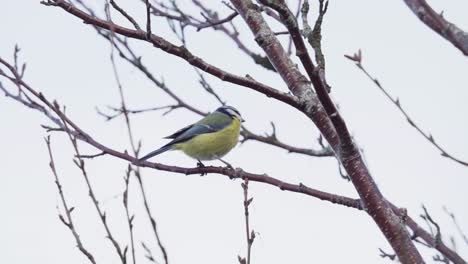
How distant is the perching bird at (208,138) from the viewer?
6.47 meters

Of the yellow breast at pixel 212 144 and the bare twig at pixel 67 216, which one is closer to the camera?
the bare twig at pixel 67 216

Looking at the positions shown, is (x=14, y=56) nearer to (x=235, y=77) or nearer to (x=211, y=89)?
(x=211, y=89)

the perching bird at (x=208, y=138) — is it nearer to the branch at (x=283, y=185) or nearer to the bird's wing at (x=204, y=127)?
the bird's wing at (x=204, y=127)

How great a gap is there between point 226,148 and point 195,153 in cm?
35

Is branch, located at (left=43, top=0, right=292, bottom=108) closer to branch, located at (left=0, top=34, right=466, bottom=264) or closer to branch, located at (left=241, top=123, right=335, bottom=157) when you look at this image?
branch, located at (left=0, top=34, right=466, bottom=264)

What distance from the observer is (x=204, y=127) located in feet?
22.1

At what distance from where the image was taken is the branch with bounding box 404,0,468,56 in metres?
1.54

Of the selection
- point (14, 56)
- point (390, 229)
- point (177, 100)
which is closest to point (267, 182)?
point (390, 229)

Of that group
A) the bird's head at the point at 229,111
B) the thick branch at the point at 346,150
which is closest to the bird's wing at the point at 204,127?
the bird's head at the point at 229,111

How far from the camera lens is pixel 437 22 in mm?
1555

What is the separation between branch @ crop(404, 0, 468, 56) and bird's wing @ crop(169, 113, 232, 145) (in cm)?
490

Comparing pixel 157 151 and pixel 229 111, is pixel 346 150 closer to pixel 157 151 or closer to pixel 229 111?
pixel 157 151

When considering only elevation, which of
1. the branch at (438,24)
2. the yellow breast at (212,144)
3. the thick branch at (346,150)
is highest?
the yellow breast at (212,144)

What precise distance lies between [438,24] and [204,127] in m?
5.22
